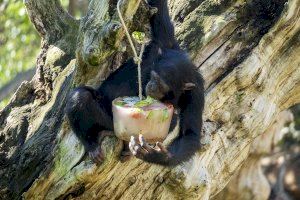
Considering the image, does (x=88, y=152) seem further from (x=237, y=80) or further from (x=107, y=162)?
A: (x=237, y=80)

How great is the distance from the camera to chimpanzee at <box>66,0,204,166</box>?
4.16 m

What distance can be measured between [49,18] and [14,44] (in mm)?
3979

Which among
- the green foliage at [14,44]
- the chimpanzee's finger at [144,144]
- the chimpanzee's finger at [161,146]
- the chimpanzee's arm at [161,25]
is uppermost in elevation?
the chimpanzee's arm at [161,25]

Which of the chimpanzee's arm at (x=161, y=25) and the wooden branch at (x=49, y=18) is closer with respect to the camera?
the chimpanzee's arm at (x=161, y=25)

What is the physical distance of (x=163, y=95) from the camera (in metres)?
4.04

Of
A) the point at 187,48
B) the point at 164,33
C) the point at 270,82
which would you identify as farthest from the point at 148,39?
the point at 270,82

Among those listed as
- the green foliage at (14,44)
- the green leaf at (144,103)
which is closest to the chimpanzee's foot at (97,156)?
the green leaf at (144,103)

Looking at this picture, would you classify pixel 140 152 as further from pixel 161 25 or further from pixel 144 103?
pixel 161 25

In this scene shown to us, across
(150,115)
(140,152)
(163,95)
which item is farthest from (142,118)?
(163,95)

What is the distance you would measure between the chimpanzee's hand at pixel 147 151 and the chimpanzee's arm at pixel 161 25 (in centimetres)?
82

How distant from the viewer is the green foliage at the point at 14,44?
28.1 ft

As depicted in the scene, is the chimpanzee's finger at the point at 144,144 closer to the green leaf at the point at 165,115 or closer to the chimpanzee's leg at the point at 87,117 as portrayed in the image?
the green leaf at the point at 165,115

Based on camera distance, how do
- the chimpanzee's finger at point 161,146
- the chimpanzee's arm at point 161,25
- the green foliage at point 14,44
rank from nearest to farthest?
the chimpanzee's finger at point 161,146 < the chimpanzee's arm at point 161,25 < the green foliage at point 14,44

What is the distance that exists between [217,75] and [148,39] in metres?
0.66
